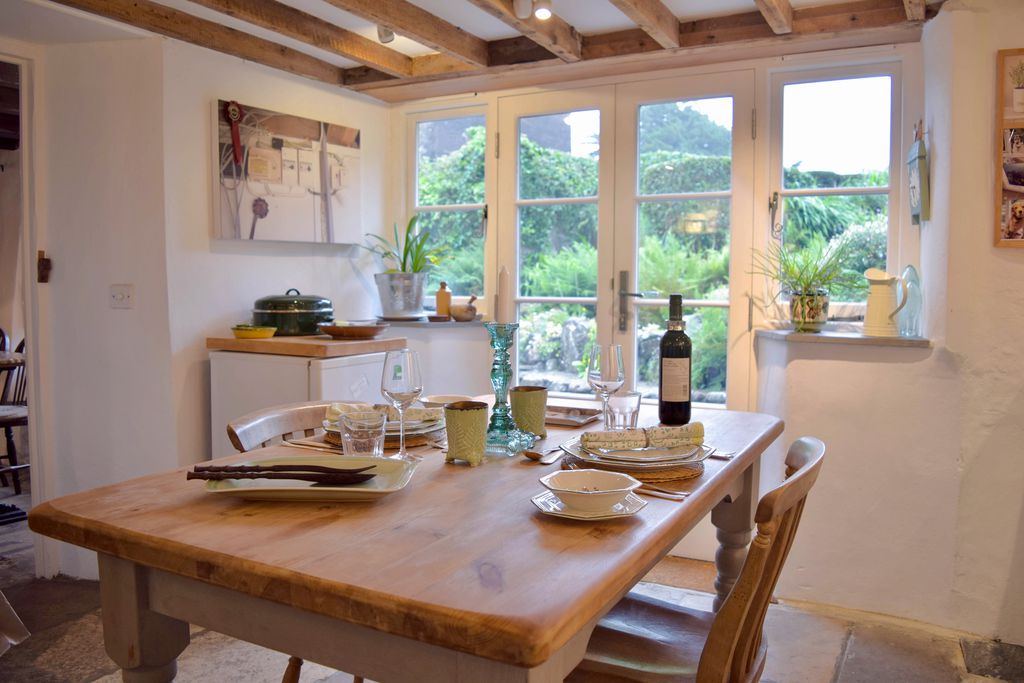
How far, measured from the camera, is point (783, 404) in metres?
3.00

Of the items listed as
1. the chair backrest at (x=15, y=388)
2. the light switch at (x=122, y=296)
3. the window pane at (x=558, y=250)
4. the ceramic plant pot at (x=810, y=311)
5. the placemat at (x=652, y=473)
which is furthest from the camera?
the chair backrest at (x=15, y=388)

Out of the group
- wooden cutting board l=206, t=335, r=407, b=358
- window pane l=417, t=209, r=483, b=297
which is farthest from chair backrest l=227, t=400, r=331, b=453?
window pane l=417, t=209, r=483, b=297

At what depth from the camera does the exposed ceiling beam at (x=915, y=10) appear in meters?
2.68

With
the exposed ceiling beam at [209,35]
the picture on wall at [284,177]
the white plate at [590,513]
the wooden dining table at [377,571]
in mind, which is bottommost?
the wooden dining table at [377,571]

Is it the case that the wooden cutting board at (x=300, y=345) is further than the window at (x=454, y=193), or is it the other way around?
the window at (x=454, y=193)

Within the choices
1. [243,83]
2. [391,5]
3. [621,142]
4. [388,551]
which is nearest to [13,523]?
[243,83]

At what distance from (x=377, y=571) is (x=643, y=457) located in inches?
25.2

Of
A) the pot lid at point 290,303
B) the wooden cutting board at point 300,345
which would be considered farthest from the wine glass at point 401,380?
the pot lid at point 290,303

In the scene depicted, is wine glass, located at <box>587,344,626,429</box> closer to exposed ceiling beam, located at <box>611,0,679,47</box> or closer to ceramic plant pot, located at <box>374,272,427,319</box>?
exposed ceiling beam, located at <box>611,0,679,47</box>

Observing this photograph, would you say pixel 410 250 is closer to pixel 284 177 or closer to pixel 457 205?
pixel 457 205

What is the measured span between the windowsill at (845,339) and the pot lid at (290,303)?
1.89 metres

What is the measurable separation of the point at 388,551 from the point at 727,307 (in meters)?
2.59

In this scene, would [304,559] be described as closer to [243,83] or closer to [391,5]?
[391,5]

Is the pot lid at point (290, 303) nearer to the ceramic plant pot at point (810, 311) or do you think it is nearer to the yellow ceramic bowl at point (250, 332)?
the yellow ceramic bowl at point (250, 332)
